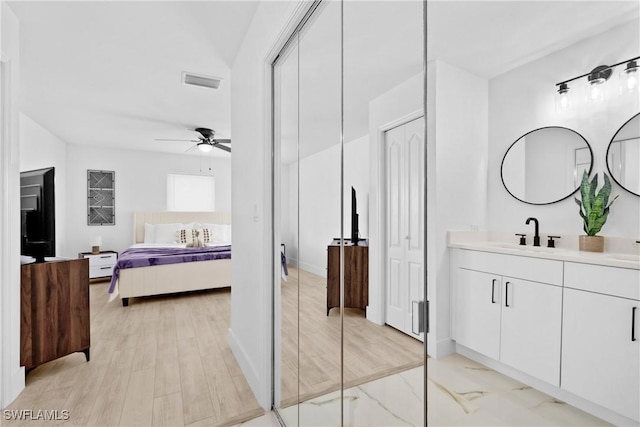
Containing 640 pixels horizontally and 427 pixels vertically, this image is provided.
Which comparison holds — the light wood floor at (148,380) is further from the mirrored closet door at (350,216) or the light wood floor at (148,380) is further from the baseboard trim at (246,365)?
the mirrored closet door at (350,216)

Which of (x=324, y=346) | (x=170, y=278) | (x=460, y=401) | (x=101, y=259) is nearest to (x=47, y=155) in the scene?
(x=101, y=259)

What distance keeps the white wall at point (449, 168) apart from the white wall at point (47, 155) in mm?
4627

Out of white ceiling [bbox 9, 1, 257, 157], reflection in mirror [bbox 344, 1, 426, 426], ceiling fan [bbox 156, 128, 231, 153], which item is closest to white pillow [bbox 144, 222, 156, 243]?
white ceiling [bbox 9, 1, 257, 157]

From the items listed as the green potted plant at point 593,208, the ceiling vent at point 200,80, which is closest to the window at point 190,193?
the ceiling vent at point 200,80

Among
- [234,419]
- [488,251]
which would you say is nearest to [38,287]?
[234,419]

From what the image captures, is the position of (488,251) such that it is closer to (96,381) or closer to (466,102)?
(466,102)

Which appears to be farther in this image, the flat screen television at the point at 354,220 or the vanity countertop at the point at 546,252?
the flat screen television at the point at 354,220

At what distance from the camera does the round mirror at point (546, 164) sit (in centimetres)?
59

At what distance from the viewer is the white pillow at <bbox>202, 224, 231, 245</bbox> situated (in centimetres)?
568

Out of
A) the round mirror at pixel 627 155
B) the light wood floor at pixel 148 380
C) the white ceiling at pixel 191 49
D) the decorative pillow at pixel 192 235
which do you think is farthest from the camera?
the decorative pillow at pixel 192 235

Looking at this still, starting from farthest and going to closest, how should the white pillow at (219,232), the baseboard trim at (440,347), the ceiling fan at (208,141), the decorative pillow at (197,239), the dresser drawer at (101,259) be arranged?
the white pillow at (219,232) < the dresser drawer at (101,259) < the decorative pillow at (197,239) < the ceiling fan at (208,141) < the baseboard trim at (440,347)

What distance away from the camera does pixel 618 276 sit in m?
0.55

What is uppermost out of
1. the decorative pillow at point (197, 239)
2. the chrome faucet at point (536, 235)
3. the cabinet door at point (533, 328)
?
the chrome faucet at point (536, 235)

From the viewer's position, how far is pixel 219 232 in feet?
18.9
